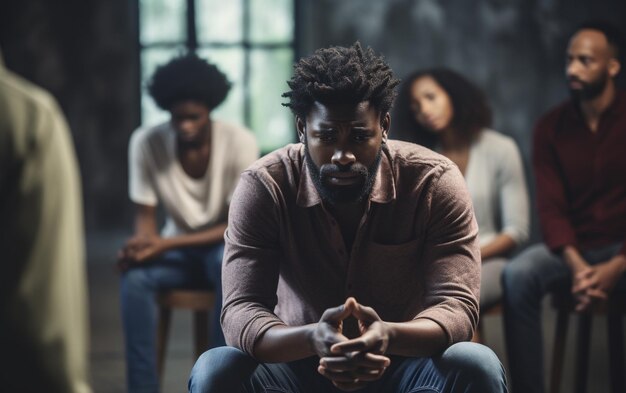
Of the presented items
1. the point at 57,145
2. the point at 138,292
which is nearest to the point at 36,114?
the point at 57,145

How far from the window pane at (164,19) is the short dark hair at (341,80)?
4.99m

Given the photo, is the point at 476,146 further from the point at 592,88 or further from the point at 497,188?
the point at 592,88

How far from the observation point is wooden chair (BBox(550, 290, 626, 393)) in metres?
3.52

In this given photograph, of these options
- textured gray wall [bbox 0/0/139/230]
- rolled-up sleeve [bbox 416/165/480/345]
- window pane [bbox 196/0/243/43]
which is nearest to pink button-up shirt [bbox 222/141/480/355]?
rolled-up sleeve [bbox 416/165/480/345]

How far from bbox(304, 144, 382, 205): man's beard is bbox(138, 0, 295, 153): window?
490cm

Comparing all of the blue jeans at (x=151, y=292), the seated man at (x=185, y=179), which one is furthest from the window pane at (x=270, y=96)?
the blue jeans at (x=151, y=292)

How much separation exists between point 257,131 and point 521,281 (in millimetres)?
4211

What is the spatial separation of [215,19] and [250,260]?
5.17m

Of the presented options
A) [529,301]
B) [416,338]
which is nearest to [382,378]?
[416,338]

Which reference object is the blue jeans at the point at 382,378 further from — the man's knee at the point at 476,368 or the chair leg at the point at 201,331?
the chair leg at the point at 201,331

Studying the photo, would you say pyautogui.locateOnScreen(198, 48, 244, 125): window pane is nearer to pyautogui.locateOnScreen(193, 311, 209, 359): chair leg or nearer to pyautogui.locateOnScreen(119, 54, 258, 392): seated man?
pyautogui.locateOnScreen(119, 54, 258, 392): seated man

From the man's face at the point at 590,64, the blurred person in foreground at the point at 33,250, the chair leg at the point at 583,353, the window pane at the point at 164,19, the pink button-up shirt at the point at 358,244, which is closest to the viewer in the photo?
the blurred person in foreground at the point at 33,250

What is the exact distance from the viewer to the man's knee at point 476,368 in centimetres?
224

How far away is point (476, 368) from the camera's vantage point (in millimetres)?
2246
